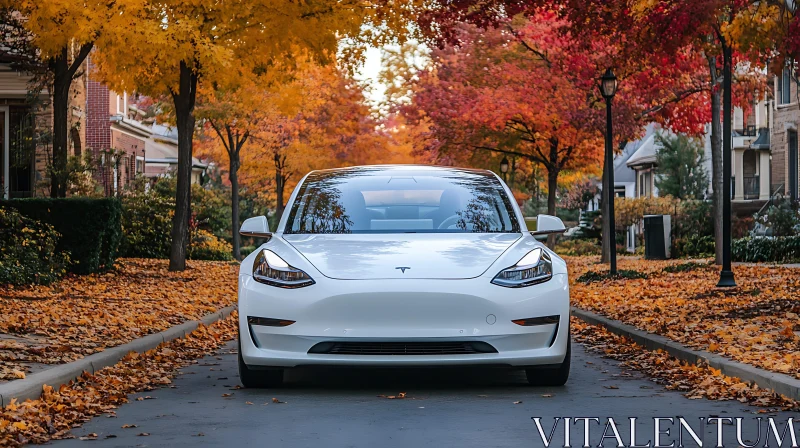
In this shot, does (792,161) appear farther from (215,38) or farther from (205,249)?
(215,38)

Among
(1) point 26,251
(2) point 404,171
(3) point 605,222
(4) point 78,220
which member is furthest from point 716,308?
(3) point 605,222

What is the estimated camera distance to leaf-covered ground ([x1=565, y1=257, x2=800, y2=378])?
10.5 m

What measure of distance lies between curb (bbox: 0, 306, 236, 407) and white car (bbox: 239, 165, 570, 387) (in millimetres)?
1403

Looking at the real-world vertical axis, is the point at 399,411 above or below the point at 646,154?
below

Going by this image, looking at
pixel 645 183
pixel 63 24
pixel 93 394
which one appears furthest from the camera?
pixel 645 183

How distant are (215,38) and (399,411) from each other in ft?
51.4

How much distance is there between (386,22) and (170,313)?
1012 cm

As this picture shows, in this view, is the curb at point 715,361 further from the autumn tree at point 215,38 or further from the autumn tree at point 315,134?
the autumn tree at point 315,134

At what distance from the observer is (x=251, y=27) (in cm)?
2206

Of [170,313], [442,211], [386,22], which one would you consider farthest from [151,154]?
[442,211]

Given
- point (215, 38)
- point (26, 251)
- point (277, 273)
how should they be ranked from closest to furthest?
point (277, 273) → point (26, 251) → point (215, 38)

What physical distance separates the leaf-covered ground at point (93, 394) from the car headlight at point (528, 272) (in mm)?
2839

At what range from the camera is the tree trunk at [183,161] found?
78.9 ft

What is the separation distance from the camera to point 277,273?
8.54 m
